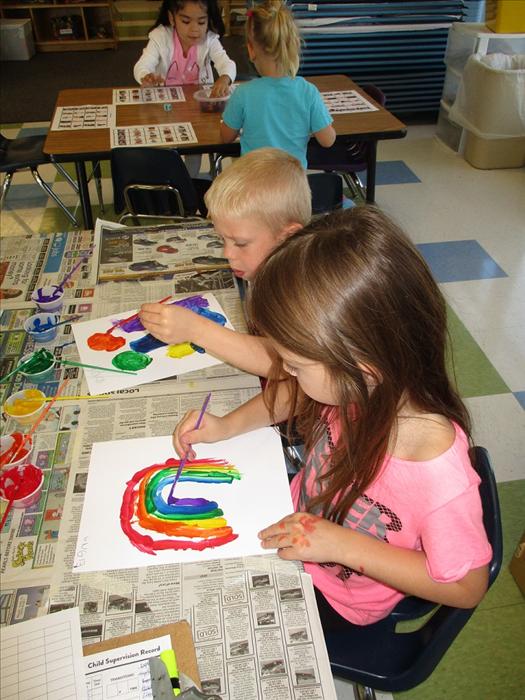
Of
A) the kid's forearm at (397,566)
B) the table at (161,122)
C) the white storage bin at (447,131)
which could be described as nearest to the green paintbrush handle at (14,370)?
the kid's forearm at (397,566)

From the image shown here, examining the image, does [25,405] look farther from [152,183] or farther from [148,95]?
[148,95]

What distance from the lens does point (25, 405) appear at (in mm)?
1021

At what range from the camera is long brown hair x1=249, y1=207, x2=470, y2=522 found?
71cm

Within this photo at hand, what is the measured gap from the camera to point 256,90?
6.69 ft

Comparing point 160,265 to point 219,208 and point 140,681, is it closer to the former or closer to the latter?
point 219,208

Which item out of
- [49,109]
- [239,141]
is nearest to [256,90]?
[239,141]

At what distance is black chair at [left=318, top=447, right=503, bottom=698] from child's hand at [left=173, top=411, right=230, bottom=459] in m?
0.33

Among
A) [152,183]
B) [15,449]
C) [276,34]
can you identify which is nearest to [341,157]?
[276,34]

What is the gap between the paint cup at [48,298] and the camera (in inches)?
49.9

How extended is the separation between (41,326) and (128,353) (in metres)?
0.21

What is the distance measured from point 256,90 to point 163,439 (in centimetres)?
155

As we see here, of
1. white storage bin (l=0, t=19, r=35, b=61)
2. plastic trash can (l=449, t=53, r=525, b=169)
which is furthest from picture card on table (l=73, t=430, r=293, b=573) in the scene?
white storage bin (l=0, t=19, r=35, b=61)

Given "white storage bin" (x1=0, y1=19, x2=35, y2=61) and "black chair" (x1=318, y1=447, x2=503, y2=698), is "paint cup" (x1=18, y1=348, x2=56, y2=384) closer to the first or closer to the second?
"black chair" (x1=318, y1=447, x2=503, y2=698)

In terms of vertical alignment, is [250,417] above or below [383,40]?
below
